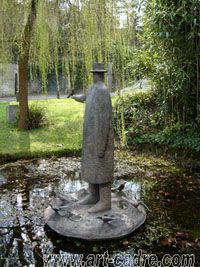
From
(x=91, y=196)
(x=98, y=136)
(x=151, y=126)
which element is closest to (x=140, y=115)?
(x=151, y=126)

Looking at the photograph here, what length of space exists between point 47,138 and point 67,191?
8.81 ft

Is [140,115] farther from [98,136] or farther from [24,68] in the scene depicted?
[98,136]

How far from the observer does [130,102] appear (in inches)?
335

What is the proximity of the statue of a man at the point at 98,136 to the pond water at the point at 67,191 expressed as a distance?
0.55m

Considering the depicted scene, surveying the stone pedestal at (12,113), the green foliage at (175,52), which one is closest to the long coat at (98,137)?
the green foliage at (175,52)

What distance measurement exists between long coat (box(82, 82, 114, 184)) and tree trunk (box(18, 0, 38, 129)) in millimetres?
3500

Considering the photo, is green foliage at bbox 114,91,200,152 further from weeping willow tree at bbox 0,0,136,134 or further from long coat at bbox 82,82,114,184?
long coat at bbox 82,82,114,184

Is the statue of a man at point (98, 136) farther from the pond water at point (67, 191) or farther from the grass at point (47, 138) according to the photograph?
the grass at point (47, 138)

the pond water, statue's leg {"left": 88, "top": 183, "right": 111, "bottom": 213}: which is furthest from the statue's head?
the pond water

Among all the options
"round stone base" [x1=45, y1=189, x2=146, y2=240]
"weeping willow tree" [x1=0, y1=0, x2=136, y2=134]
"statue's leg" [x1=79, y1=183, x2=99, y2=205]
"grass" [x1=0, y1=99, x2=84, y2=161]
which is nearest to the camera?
"round stone base" [x1=45, y1=189, x2=146, y2=240]

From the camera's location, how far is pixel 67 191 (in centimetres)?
498

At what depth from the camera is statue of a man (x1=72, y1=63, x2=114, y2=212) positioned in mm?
3602

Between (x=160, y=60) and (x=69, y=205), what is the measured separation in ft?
14.3

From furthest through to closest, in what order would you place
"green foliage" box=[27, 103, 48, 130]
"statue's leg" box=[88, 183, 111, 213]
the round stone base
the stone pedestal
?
the stone pedestal < "green foliage" box=[27, 103, 48, 130] < "statue's leg" box=[88, 183, 111, 213] < the round stone base
